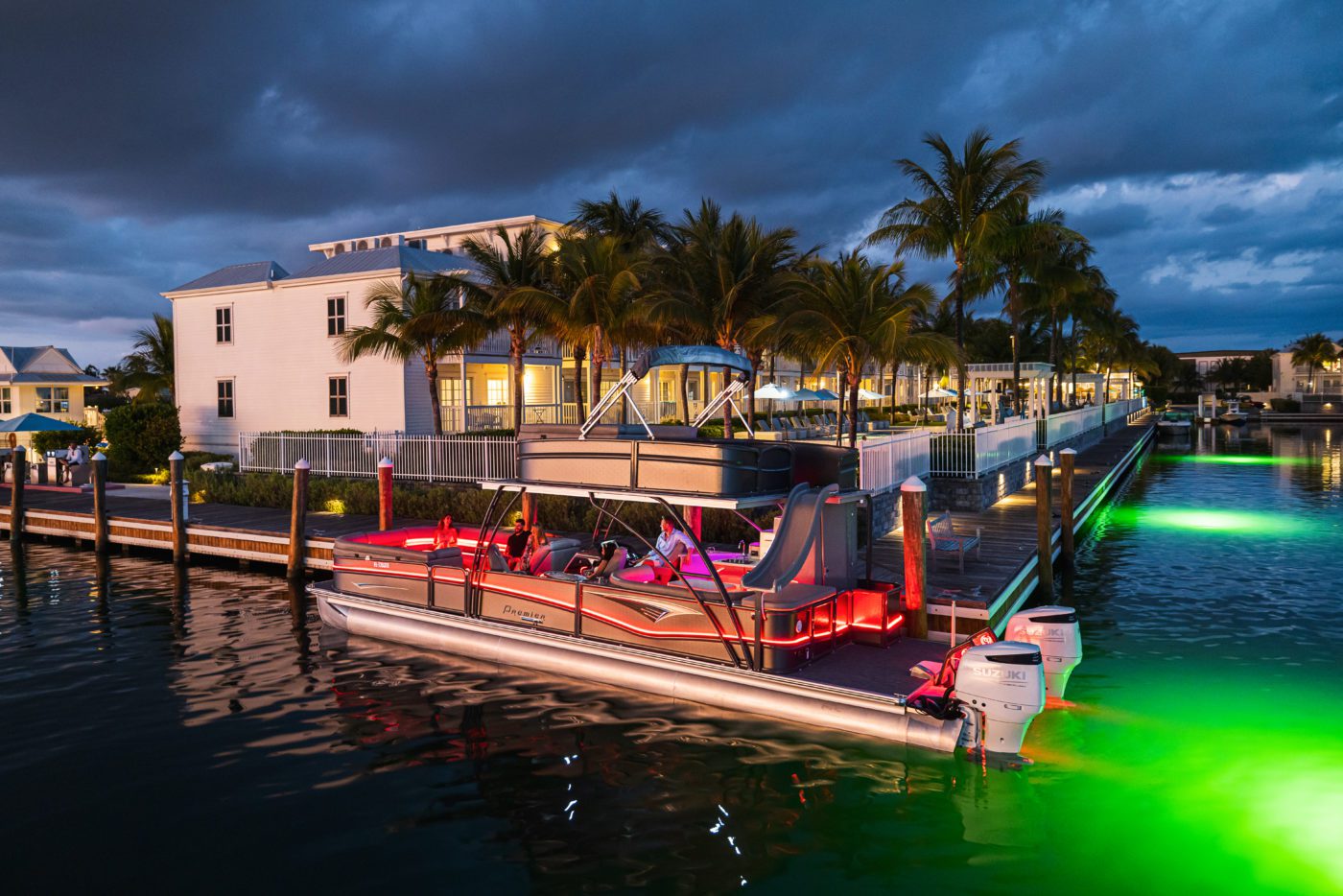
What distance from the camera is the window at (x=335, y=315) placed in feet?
102

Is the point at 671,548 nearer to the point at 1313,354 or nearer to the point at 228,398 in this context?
the point at 228,398

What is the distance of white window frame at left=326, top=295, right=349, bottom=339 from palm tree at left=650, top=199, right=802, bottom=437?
11998 millimetres

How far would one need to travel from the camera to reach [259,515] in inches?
854

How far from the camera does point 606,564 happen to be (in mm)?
11227

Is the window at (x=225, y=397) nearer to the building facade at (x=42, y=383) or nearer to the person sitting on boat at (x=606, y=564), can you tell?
the building facade at (x=42, y=383)

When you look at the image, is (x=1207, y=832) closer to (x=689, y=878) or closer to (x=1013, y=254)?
(x=689, y=878)

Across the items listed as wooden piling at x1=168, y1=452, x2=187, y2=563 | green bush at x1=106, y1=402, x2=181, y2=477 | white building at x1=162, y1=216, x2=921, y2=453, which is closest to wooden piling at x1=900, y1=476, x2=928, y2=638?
wooden piling at x1=168, y1=452, x2=187, y2=563

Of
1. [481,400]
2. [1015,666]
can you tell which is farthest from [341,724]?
[481,400]

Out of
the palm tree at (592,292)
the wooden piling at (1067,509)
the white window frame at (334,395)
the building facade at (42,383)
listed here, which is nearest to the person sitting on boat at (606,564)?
the wooden piling at (1067,509)

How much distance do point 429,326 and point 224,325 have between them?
44.2ft

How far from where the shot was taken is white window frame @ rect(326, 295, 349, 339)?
1218 inches

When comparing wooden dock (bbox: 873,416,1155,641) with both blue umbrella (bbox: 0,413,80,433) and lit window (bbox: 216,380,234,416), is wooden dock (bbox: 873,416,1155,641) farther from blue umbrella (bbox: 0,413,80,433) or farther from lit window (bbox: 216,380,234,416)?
blue umbrella (bbox: 0,413,80,433)

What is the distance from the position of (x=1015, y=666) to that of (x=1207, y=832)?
1.84m

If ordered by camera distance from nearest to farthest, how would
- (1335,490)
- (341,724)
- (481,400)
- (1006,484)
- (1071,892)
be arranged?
(1071,892)
(341,724)
(1006,484)
(1335,490)
(481,400)
